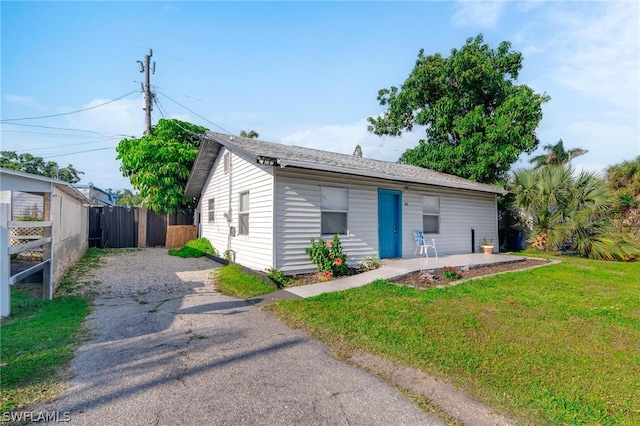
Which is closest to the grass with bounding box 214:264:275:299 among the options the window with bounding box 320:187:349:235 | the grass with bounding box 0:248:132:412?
the window with bounding box 320:187:349:235

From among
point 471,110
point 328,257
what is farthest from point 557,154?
point 328,257

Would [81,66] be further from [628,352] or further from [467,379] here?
[628,352]

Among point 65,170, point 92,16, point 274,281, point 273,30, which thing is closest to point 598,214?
point 274,281

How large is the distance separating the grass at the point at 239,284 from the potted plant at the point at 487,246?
30.7 feet

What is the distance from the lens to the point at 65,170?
4406 cm

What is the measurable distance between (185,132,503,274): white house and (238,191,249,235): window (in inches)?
1.2

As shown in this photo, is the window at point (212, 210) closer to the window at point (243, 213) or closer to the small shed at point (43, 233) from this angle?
the window at point (243, 213)

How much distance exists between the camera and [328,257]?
782cm

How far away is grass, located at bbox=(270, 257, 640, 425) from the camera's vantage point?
9.00 ft

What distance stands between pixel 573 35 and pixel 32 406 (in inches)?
487

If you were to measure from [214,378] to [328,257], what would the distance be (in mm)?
4982

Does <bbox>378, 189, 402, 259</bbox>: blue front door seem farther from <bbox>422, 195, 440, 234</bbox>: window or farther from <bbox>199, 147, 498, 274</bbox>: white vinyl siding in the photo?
<bbox>422, 195, 440, 234</bbox>: window

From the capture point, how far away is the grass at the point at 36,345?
2.74m

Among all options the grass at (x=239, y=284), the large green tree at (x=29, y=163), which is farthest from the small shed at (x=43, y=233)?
the large green tree at (x=29, y=163)
